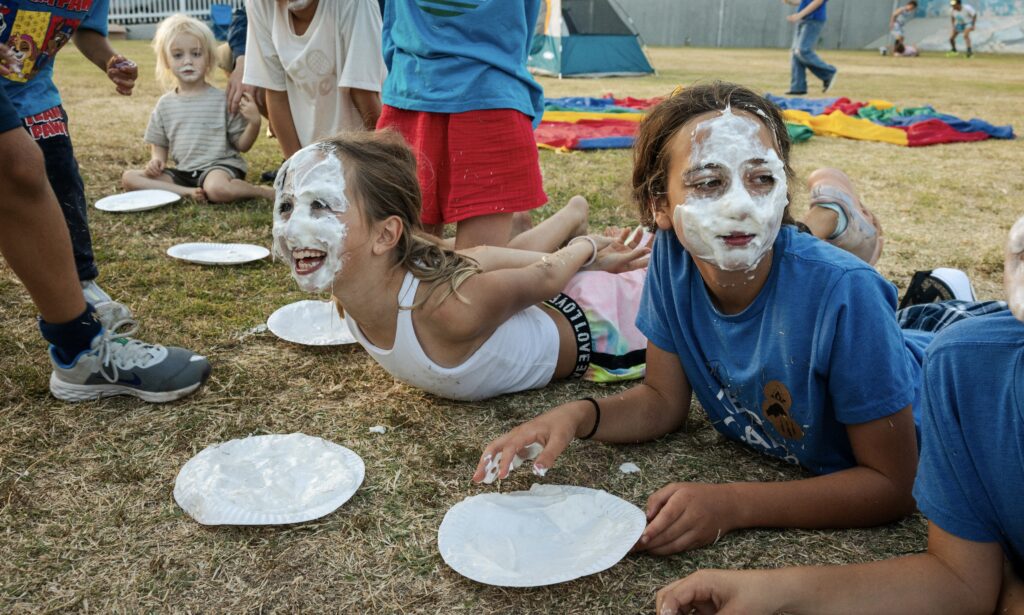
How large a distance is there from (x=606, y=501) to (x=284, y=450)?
0.86 metres

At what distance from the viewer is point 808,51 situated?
1122 centimetres

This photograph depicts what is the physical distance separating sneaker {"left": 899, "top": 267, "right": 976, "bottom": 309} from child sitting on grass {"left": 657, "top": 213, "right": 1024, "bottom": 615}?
153cm

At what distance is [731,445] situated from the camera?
Result: 2.29m

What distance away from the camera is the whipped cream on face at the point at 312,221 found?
7.32 feet

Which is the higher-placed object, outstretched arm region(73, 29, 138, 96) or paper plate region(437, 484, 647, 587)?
outstretched arm region(73, 29, 138, 96)

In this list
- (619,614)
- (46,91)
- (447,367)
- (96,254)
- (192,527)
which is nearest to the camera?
(619,614)

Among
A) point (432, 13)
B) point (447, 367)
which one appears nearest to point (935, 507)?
point (447, 367)

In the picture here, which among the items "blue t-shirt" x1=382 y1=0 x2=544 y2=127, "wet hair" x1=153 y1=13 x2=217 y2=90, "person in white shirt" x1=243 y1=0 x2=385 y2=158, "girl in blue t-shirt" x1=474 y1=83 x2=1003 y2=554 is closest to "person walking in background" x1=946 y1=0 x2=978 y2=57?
"wet hair" x1=153 y1=13 x2=217 y2=90

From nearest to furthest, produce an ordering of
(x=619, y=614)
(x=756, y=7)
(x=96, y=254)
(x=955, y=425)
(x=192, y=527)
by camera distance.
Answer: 1. (x=955, y=425)
2. (x=619, y=614)
3. (x=192, y=527)
4. (x=96, y=254)
5. (x=756, y=7)

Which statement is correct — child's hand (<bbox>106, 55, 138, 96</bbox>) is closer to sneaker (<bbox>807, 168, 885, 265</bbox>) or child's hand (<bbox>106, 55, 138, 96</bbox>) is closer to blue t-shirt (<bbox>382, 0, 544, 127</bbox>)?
blue t-shirt (<bbox>382, 0, 544, 127</bbox>)

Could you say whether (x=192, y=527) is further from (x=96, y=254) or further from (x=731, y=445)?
(x=96, y=254)

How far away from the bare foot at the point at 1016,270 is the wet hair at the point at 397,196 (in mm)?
1440

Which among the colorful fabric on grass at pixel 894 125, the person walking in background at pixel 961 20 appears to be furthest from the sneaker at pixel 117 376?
the person walking in background at pixel 961 20

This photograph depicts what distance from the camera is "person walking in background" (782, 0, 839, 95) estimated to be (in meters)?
11.2
